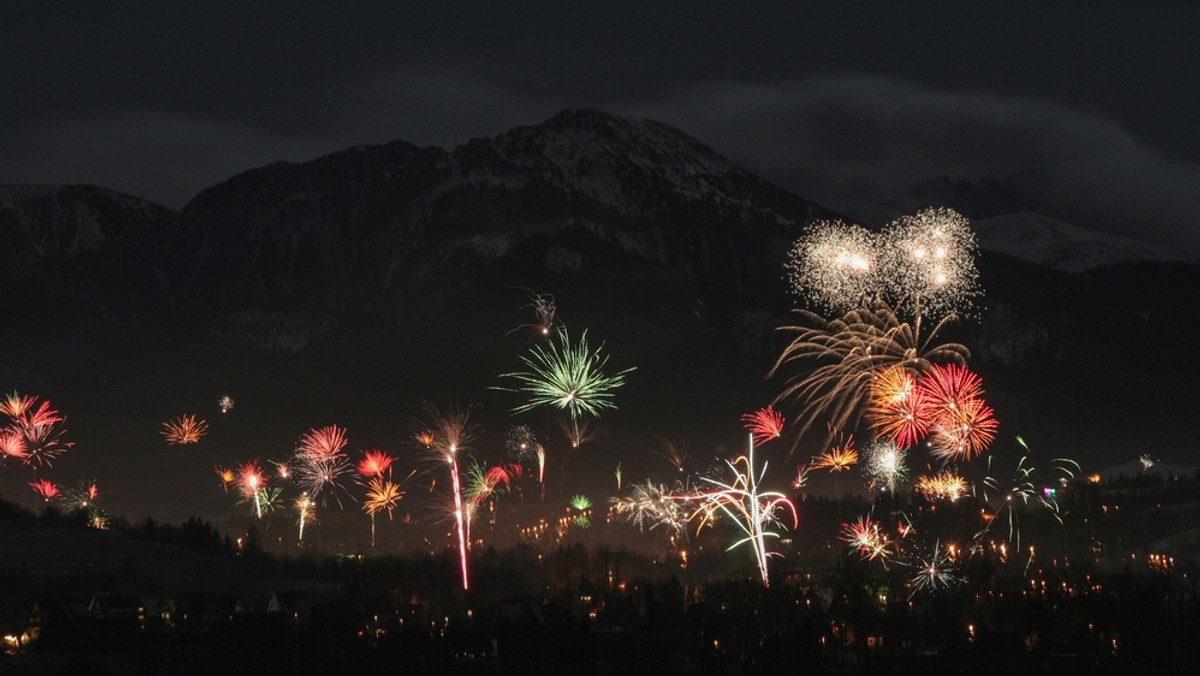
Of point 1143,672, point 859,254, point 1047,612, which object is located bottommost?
point 1143,672

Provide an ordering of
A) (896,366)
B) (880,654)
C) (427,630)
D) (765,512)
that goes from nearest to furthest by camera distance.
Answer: (896,366), (765,512), (880,654), (427,630)

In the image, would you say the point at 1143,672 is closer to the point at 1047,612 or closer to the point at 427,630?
the point at 1047,612

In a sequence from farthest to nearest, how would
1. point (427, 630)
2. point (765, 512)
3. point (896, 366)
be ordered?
point (427, 630) → point (765, 512) → point (896, 366)

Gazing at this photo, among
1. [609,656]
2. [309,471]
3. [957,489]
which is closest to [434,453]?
[309,471]

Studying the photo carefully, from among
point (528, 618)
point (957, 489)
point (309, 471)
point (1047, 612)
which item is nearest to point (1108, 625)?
point (1047, 612)

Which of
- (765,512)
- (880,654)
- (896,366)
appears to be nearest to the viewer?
(896,366)

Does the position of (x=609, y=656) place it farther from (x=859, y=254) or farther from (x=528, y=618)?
(x=859, y=254)

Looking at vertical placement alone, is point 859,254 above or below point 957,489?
above

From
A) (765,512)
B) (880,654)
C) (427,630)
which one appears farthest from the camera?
(427,630)

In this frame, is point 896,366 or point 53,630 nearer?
point 896,366
